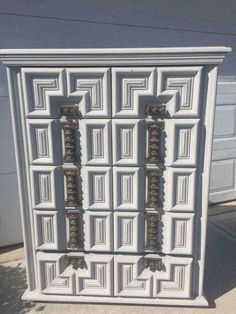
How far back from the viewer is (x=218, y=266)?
391 cm

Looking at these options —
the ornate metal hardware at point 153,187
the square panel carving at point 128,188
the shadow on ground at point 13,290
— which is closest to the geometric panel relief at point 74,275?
the shadow on ground at point 13,290

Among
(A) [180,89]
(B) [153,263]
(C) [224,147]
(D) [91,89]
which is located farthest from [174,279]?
(C) [224,147]

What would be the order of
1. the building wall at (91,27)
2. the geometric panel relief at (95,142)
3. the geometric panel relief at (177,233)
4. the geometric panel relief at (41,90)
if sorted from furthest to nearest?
the building wall at (91,27) < the geometric panel relief at (177,233) < the geometric panel relief at (95,142) < the geometric panel relief at (41,90)

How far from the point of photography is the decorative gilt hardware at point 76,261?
125 inches

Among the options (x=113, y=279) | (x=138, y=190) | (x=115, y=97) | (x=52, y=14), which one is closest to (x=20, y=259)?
(x=113, y=279)

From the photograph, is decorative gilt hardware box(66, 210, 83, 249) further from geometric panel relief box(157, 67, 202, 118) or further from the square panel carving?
geometric panel relief box(157, 67, 202, 118)

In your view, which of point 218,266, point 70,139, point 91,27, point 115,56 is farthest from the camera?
point 91,27

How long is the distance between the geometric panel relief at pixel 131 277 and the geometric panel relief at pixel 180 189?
2.25ft

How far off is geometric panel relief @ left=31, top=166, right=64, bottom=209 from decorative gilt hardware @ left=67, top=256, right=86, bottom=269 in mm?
578

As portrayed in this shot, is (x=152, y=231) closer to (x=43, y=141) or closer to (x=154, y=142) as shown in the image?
(x=154, y=142)

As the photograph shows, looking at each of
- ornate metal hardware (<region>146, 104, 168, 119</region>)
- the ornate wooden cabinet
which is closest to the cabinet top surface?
the ornate wooden cabinet

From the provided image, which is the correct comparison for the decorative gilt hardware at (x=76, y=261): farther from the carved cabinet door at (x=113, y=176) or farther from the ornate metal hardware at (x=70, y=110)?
the ornate metal hardware at (x=70, y=110)

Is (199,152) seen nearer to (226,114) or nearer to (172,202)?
(172,202)

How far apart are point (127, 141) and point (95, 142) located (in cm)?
30
